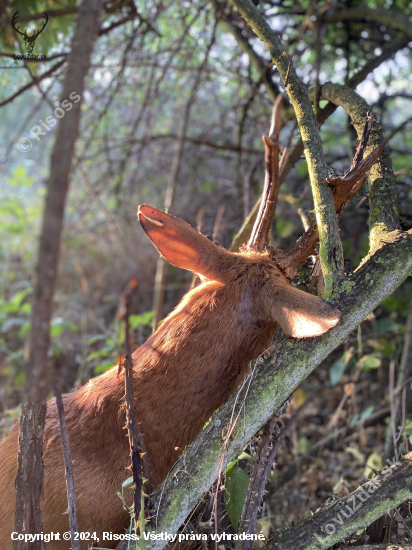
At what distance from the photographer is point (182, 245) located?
1.86 m

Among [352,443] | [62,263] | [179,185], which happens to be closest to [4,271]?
[62,263]

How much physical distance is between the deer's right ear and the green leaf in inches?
36.2

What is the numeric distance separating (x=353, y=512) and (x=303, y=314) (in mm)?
757

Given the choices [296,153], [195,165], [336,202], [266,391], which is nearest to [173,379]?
[266,391]

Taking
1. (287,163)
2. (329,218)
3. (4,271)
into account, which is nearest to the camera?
(329,218)

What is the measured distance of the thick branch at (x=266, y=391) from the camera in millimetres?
1606

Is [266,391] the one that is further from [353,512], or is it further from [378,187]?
[378,187]

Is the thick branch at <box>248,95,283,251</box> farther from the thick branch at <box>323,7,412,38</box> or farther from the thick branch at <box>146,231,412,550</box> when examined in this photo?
the thick branch at <box>323,7,412,38</box>

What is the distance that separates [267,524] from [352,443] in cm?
185

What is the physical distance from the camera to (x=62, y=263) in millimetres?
6184

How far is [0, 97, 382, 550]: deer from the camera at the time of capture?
1.80m

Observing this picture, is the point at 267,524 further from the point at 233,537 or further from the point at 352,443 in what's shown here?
the point at 352,443

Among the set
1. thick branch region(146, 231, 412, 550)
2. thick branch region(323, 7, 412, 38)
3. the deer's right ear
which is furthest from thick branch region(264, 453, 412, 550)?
thick branch region(323, 7, 412, 38)

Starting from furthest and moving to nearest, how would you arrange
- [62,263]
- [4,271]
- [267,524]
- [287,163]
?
[4,271], [62,263], [287,163], [267,524]
